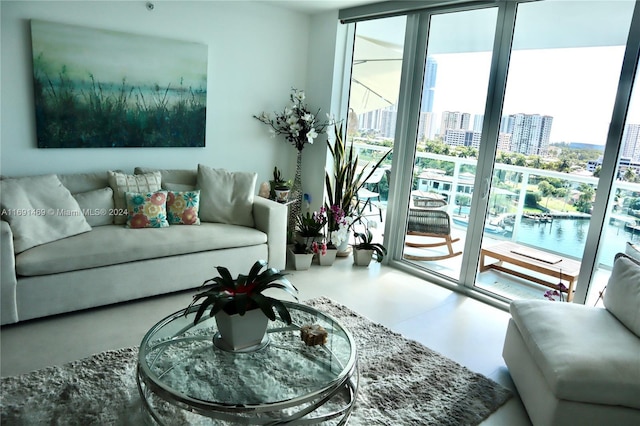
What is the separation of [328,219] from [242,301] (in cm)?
260

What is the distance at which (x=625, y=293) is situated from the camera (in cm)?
236

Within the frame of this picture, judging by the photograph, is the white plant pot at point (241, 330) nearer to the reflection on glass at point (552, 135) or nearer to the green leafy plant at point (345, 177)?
the reflection on glass at point (552, 135)

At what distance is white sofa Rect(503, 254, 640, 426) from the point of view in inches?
76.4

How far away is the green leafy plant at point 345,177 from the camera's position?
4.48m

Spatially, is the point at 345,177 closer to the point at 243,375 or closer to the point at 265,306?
the point at 265,306

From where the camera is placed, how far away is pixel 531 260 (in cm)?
356

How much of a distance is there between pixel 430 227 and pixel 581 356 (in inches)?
90.7

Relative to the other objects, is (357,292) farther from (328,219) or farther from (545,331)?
(545,331)

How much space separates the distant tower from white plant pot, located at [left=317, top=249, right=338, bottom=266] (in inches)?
62.6

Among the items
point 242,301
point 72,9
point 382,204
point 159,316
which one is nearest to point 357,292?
point 382,204

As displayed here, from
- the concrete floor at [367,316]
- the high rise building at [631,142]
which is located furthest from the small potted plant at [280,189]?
the high rise building at [631,142]

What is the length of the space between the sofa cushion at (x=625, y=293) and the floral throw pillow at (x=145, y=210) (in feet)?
10.1

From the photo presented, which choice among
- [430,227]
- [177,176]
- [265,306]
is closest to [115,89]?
[177,176]

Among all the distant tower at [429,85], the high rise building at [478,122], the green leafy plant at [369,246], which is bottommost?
the green leafy plant at [369,246]
